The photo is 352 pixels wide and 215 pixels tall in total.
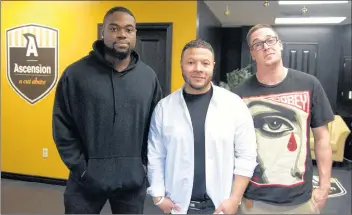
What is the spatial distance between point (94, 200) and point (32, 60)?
3.05 meters

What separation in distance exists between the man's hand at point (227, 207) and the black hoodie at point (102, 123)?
41cm

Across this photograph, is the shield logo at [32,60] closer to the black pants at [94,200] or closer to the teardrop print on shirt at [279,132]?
the black pants at [94,200]

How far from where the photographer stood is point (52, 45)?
4.10 m

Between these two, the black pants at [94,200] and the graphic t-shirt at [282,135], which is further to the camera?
the black pants at [94,200]

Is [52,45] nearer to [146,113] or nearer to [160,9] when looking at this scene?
[160,9]

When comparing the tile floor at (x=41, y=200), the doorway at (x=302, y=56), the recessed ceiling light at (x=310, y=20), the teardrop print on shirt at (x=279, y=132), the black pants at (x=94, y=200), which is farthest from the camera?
the doorway at (x=302, y=56)

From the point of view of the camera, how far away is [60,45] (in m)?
4.07

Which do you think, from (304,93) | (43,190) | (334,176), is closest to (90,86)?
(304,93)

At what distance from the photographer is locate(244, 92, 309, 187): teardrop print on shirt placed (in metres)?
1.47


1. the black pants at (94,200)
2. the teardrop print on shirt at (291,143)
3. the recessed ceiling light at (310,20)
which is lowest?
the black pants at (94,200)

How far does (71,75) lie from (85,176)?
0.47m

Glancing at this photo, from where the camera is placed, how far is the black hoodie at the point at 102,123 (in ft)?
5.03

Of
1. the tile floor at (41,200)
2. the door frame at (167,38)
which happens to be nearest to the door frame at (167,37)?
the door frame at (167,38)

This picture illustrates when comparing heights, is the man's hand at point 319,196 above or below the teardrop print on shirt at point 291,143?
below
